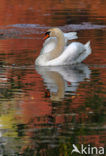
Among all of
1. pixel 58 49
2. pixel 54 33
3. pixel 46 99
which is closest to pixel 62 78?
pixel 46 99

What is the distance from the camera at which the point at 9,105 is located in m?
10.6

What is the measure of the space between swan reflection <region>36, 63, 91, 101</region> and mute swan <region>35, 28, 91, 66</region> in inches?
7.1

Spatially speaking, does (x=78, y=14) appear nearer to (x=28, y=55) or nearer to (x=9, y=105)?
(x=28, y=55)

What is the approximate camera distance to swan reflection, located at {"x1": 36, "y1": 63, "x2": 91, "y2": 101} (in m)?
11.7

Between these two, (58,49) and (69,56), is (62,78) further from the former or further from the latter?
(58,49)

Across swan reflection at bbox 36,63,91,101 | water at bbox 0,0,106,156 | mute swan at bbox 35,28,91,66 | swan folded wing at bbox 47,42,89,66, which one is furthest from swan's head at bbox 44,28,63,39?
swan reflection at bbox 36,63,91,101

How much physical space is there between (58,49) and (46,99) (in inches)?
176

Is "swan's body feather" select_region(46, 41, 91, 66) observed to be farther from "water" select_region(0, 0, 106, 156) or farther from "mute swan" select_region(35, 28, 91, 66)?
"water" select_region(0, 0, 106, 156)

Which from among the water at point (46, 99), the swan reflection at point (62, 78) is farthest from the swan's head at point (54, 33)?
the swan reflection at point (62, 78)

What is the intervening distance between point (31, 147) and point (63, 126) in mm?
1149

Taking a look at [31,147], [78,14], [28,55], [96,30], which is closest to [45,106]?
[31,147]

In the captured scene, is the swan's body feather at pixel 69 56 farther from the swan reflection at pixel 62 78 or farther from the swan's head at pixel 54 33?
the swan's head at pixel 54 33

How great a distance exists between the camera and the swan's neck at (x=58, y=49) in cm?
1522

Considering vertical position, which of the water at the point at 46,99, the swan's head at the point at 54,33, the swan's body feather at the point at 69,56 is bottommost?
the water at the point at 46,99
